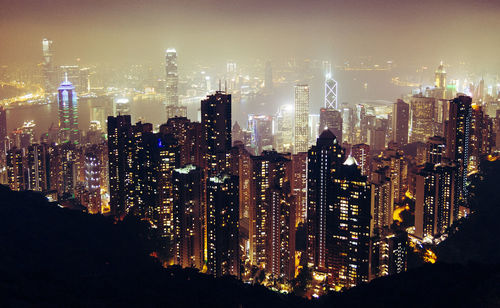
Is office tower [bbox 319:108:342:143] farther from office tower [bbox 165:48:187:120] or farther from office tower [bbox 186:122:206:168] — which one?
office tower [bbox 186:122:206:168]

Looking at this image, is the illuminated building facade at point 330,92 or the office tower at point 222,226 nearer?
the office tower at point 222,226

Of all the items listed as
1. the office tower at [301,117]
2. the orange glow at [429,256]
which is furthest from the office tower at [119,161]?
the office tower at [301,117]

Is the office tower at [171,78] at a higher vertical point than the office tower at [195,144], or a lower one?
higher

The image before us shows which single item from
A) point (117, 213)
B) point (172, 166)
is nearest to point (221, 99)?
point (172, 166)

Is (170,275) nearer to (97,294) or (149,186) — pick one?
(97,294)

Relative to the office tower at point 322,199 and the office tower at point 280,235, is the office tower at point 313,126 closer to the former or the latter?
the office tower at point 322,199

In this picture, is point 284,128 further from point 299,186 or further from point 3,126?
point 3,126
